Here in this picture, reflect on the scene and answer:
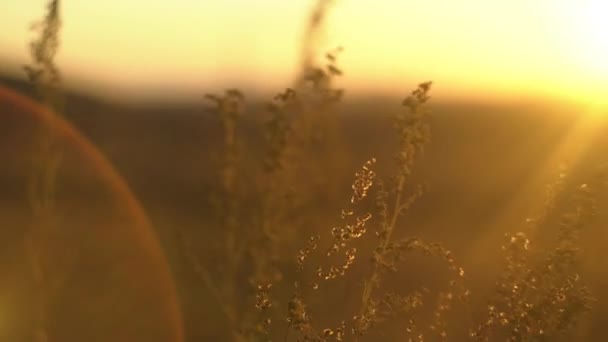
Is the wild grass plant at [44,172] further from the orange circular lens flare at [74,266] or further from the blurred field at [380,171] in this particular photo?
the blurred field at [380,171]

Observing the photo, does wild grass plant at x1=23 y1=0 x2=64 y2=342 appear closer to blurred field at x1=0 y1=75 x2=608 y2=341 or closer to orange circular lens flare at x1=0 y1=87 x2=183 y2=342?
orange circular lens flare at x1=0 y1=87 x2=183 y2=342

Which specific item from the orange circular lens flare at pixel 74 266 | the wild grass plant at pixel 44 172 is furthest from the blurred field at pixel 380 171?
the wild grass plant at pixel 44 172

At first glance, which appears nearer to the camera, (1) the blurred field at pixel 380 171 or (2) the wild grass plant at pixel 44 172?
(2) the wild grass plant at pixel 44 172

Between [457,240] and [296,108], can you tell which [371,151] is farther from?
[296,108]

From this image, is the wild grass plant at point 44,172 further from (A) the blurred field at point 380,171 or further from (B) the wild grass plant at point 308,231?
(A) the blurred field at point 380,171

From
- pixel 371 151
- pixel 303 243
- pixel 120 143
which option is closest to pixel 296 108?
pixel 303 243

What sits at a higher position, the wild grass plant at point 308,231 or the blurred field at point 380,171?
the blurred field at point 380,171

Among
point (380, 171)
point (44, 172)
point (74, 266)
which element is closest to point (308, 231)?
point (44, 172)
